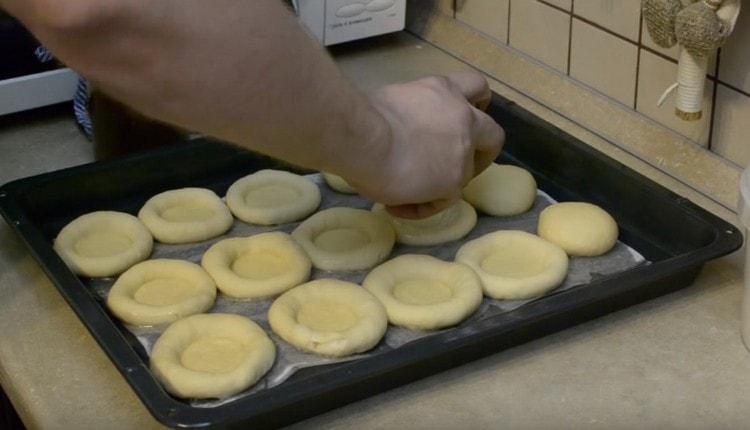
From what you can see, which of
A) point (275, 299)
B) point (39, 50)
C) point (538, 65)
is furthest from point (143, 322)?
point (538, 65)

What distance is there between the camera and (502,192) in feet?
4.10

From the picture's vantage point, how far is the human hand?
0.93m

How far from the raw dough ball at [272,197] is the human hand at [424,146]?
0.75 ft

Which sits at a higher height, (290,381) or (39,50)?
(39,50)

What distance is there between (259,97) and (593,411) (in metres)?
0.39

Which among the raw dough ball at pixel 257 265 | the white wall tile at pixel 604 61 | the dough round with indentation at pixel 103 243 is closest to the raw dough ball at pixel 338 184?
the raw dough ball at pixel 257 265

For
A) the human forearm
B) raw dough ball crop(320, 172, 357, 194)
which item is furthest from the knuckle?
raw dough ball crop(320, 172, 357, 194)

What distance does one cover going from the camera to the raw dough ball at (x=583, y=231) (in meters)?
1.15

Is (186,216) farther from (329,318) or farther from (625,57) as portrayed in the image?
(625,57)

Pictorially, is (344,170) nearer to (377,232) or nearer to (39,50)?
(377,232)

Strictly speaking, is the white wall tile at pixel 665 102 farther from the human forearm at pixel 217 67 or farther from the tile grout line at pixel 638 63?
the human forearm at pixel 217 67

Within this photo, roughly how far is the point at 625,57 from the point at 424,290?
406 millimetres

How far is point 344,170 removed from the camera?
0.89 m

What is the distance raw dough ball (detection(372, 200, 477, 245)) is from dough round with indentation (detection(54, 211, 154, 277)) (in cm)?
26
